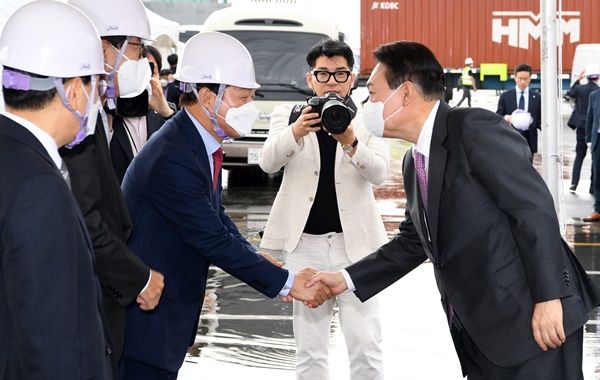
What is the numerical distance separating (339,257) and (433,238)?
4.71 ft

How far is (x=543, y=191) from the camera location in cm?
353

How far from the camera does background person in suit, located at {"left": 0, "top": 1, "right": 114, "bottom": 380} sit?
2541 mm

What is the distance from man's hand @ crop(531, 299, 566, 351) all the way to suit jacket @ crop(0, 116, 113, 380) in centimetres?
175

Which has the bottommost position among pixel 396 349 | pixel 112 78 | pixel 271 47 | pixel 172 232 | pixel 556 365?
pixel 396 349

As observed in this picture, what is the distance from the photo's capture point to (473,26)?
88.8 feet

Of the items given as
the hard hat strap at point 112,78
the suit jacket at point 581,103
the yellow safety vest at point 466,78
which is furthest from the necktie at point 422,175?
the yellow safety vest at point 466,78

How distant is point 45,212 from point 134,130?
3.10 metres

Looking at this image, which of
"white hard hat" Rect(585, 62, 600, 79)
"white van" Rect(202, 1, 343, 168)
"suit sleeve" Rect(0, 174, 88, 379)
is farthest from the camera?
"white hard hat" Rect(585, 62, 600, 79)

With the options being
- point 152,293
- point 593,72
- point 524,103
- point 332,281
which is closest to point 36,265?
point 152,293

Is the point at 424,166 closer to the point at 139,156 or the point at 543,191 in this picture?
the point at 543,191

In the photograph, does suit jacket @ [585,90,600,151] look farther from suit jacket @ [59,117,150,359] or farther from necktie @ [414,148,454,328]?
suit jacket @ [59,117,150,359]

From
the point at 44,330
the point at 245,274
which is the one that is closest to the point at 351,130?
the point at 245,274

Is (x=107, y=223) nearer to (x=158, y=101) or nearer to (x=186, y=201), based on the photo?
(x=186, y=201)

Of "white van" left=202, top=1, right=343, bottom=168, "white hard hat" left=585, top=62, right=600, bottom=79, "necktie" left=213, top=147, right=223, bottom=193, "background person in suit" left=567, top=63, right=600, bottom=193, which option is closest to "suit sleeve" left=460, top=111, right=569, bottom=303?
"necktie" left=213, top=147, right=223, bottom=193
